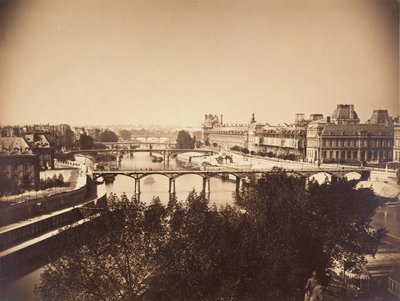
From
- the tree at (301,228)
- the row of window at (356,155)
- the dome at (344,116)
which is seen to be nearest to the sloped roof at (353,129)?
the dome at (344,116)

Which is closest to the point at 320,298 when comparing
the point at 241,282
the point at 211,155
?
the point at 241,282

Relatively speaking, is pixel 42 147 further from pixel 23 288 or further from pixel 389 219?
pixel 389 219

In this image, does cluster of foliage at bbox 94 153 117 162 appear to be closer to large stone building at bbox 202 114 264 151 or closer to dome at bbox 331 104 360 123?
large stone building at bbox 202 114 264 151

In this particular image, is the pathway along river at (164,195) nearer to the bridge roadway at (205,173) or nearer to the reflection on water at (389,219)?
the reflection on water at (389,219)

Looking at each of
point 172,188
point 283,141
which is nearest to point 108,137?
point 283,141

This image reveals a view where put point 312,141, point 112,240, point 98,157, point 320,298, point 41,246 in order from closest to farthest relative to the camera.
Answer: point 320,298, point 112,240, point 41,246, point 312,141, point 98,157

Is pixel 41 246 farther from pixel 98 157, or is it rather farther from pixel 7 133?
pixel 98 157

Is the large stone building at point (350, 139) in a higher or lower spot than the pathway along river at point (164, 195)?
higher

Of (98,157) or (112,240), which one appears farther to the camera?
(98,157)
